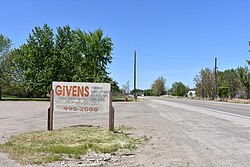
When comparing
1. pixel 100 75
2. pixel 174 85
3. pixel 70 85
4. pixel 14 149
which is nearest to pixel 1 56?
pixel 100 75

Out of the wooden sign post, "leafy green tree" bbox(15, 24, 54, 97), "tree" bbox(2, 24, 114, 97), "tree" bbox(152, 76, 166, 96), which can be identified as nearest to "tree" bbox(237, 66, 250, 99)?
"tree" bbox(2, 24, 114, 97)

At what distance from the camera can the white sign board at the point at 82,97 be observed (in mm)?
12195

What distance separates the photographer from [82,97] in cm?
1223

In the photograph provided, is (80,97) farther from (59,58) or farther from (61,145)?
(59,58)

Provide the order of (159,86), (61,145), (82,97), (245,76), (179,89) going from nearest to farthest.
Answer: (61,145) → (82,97) → (245,76) → (179,89) → (159,86)

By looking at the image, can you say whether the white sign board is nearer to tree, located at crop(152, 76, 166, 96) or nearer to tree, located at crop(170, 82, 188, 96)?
tree, located at crop(170, 82, 188, 96)

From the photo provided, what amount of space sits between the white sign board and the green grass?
1154 mm

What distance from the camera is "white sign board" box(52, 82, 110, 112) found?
40.0 ft

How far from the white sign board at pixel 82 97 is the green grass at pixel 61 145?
115 cm

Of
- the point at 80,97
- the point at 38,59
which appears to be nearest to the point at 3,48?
the point at 38,59

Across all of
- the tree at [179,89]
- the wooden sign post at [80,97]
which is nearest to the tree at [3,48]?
the wooden sign post at [80,97]

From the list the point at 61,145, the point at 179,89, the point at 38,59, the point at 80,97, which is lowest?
the point at 61,145

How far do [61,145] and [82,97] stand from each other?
11.9 ft

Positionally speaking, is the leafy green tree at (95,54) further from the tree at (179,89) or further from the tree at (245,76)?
the tree at (179,89)
